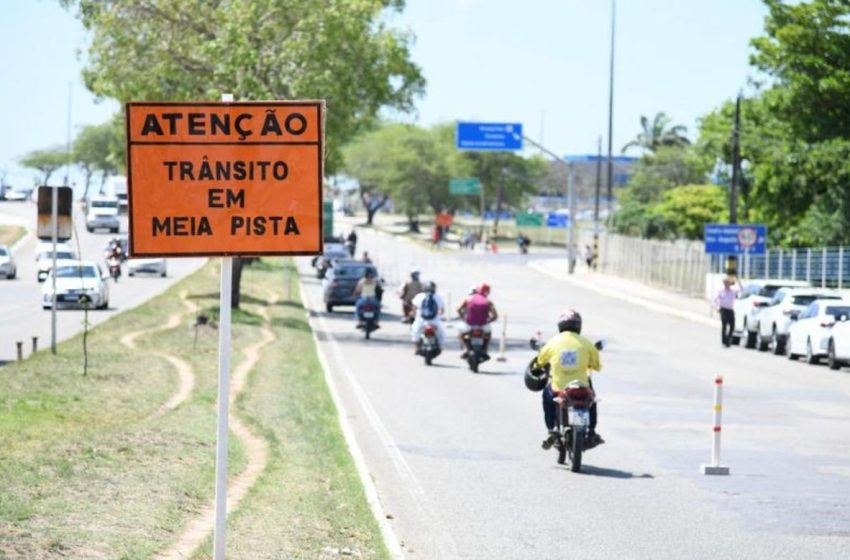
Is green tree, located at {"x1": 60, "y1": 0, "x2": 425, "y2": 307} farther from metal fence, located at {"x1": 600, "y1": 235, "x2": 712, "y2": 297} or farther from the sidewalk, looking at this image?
metal fence, located at {"x1": 600, "y1": 235, "x2": 712, "y2": 297}

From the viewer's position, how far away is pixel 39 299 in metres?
54.2

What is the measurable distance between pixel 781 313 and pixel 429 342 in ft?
34.4

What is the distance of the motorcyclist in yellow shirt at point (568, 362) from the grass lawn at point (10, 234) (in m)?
80.8

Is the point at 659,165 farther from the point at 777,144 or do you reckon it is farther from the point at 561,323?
the point at 561,323

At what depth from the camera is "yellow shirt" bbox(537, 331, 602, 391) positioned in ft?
57.7

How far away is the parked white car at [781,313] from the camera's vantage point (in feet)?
131

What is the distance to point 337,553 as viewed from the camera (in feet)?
39.0

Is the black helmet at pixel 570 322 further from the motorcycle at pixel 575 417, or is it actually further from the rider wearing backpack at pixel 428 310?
the rider wearing backpack at pixel 428 310

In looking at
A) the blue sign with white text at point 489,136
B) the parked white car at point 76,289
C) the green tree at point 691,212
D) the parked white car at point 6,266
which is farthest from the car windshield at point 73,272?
the green tree at point 691,212

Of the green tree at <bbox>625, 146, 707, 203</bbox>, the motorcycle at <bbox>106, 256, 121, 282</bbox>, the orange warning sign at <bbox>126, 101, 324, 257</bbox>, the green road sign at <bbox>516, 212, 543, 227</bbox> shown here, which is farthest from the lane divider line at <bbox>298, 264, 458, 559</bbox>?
the green tree at <bbox>625, 146, 707, 203</bbox>

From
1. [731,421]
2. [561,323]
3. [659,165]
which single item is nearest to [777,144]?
[731,421]

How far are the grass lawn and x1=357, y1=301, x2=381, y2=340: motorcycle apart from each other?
5771cm

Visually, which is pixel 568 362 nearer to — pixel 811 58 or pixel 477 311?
pixel 477 311

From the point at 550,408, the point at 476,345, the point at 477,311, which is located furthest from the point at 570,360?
the point at 476,345
